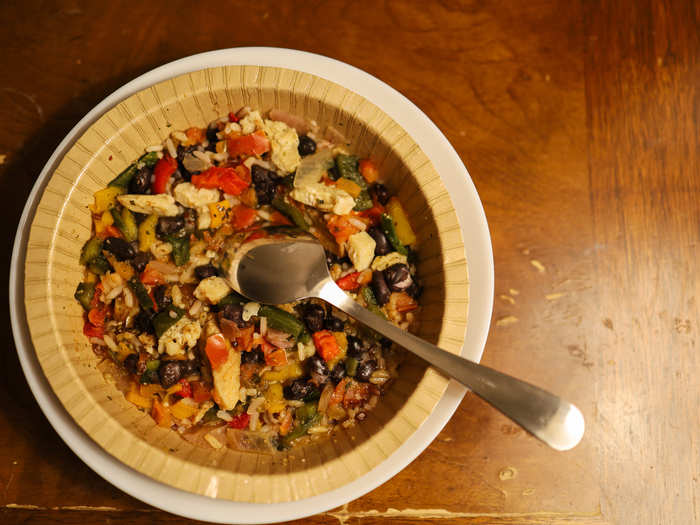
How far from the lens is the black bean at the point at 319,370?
2076 mm

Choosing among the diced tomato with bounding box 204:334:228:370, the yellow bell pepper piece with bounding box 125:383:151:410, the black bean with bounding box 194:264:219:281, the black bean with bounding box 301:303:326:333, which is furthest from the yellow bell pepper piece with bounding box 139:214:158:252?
the black bean with bounding box 301:303:326:333

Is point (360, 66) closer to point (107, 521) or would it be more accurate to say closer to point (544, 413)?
point (544, 413)

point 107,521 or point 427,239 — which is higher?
point 427,239

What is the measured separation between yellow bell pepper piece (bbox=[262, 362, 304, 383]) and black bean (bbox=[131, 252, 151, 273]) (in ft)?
2.22

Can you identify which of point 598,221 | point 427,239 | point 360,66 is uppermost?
point 360,66

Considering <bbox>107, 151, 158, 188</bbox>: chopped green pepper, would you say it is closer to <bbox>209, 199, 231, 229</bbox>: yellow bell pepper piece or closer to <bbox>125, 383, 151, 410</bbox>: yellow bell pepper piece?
<bbox>209, 199, 231, 229</bbox>: yellow bell pepper piece

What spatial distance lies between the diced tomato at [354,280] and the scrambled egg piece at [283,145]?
0.52 meters

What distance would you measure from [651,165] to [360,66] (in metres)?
1.54

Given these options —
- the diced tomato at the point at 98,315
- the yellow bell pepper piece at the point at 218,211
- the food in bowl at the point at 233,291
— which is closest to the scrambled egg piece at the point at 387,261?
the food in bowl at the point at 233,291

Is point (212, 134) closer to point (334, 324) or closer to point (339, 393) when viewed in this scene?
point (334, 324)

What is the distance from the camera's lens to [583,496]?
239cm

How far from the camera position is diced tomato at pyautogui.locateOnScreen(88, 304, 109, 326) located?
6.72ft

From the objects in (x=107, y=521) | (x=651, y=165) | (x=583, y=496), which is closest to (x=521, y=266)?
(x=651, y=165)

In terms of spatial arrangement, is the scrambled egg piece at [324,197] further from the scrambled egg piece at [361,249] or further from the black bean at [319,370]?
the black bean at [319,370]
